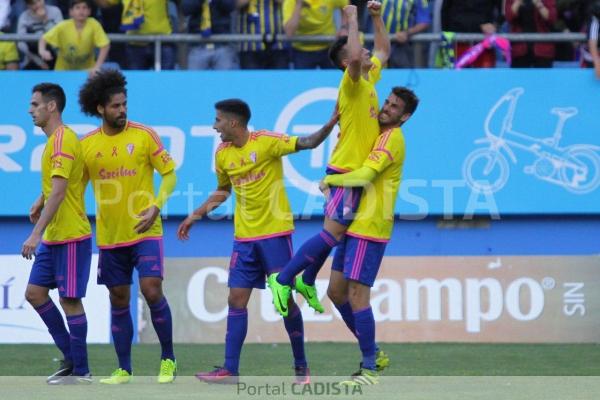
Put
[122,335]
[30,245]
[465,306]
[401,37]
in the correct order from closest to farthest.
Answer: [30,245] < [122,335] < [465,306] < [401,37]

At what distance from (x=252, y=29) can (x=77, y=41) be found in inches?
83.7

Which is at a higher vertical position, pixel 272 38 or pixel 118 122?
pixel 272 38

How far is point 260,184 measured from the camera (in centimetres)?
1050

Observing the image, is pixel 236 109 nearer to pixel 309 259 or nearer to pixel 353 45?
pixel 353 45

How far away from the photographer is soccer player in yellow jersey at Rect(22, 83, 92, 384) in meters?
10.1

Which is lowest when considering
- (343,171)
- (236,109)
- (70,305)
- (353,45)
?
(70,305)

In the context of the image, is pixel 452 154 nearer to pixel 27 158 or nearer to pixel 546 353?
pixel 546 353


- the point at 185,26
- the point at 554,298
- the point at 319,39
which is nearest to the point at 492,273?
the point at 554,298

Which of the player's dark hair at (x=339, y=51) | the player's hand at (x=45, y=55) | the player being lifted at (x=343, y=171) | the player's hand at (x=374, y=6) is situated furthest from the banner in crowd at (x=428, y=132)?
the player's hand at (x=374, y=6)

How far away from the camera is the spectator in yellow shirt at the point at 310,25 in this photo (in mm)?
15516

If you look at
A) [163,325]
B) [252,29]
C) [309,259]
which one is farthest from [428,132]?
[163,325]

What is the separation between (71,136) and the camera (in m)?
10.2

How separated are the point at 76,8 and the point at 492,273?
587 cm

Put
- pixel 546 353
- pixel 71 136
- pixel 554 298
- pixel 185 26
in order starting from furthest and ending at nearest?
pixel 185 26 < pixel 554 298 < pixel 546 353 < pixel 71 136
